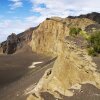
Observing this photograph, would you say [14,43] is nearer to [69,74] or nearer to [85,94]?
[69,74]

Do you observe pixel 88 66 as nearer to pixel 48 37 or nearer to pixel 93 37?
pixel 93 37

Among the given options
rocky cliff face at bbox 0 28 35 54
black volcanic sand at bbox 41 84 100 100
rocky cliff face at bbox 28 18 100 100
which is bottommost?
rocky cliff face at bbox 0 28 35 54

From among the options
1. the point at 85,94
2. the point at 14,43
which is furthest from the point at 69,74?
the point at 14,43

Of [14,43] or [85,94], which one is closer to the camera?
[85,94]

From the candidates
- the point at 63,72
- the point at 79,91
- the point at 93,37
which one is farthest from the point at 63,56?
the point at 93,37

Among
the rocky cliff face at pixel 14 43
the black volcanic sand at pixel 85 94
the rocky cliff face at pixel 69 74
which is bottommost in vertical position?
the rocky cliff face at pixel 14 43

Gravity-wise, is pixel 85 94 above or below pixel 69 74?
below

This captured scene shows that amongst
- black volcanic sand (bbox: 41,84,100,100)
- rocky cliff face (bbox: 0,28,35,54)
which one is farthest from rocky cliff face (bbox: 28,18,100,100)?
rocky cliff face (bbox: 0,28,35,54)

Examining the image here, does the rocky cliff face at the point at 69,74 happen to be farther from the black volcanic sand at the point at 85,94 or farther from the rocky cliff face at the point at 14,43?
the rocky cliff face at the point at 14,43

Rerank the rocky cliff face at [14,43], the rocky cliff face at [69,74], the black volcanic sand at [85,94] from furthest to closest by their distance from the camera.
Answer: the rocky cliff face at [14,43]
the rocky cliff face at [69,74]
the black volcanic sand at [85,94]

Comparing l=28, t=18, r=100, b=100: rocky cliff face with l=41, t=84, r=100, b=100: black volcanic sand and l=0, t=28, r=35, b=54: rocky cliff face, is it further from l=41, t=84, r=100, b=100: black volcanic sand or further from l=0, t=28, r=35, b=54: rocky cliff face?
l=0, t=28, r=35, b=54: rocky cliff face

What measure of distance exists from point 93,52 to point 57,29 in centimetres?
4971

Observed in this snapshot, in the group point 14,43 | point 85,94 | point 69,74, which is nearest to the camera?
point 85,94

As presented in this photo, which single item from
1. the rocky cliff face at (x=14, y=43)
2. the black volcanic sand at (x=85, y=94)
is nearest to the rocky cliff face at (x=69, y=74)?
the black volcanic sand at (x=85, y=94)
